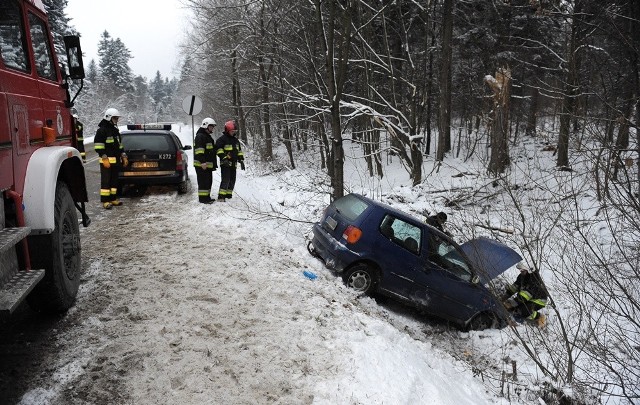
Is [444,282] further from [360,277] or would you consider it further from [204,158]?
[204,158]

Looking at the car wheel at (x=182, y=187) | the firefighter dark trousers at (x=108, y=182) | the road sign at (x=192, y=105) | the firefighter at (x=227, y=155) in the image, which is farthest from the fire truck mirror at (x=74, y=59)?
the road sign at (x=192, y=105)

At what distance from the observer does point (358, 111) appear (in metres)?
11.0

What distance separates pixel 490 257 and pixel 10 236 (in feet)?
20.0

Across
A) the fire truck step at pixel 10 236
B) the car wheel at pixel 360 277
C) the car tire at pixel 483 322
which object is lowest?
the car tire at pixel 483 322

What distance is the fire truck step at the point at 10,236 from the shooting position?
2.60 m

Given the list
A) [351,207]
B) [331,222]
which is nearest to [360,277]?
[331,222]

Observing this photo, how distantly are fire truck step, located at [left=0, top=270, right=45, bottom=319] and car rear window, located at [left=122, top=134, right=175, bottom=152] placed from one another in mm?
6741

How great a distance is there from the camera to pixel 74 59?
4902mm

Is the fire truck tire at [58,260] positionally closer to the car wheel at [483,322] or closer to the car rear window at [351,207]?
the car rear window at [351,207]

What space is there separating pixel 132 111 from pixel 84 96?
2763cm

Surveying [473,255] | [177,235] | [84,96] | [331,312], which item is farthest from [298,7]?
[84,96]

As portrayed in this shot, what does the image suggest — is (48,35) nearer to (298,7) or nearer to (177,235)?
(177,235)

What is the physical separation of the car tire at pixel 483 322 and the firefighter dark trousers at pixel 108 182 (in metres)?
7.40

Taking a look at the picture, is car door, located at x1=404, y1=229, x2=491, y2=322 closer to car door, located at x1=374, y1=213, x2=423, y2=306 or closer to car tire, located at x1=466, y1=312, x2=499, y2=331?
car door, located at x1=374, y1=213, x2=423, y2=306
